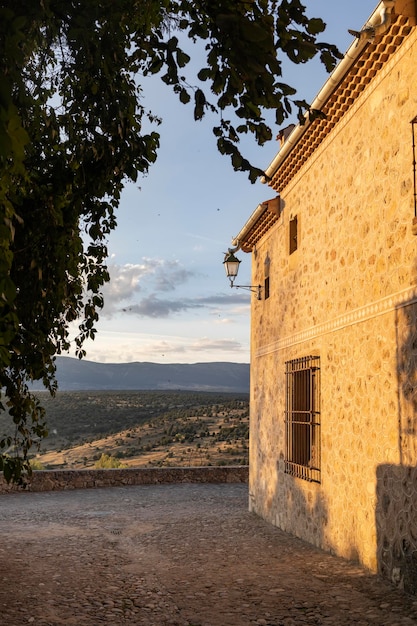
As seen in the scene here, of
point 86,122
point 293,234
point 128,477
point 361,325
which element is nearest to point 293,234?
point 293,234

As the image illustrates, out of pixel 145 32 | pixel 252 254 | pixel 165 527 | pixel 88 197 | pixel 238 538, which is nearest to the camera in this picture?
pixel 145 32

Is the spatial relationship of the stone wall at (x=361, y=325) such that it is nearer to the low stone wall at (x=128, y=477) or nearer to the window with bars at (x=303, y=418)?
the window with bars at (x=303, y=418)

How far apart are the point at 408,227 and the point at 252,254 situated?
6.69m

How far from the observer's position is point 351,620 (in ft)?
17.0

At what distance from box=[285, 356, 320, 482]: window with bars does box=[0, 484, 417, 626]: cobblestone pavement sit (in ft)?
3.47

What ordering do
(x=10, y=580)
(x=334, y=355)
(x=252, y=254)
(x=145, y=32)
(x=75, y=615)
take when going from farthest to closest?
(x=252, y=254)
(x=334, y=355)
(x=10, y=580)
(x=75, y=615)
(x=145, y=32)

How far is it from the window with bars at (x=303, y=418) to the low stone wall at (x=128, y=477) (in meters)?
7.55

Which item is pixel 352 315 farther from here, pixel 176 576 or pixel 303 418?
pixel 176 576

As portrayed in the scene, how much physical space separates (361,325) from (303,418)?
2.44 m

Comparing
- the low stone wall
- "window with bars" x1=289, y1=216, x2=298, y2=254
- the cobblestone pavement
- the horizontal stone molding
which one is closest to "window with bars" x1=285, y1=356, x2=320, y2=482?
the horizontal stone molding

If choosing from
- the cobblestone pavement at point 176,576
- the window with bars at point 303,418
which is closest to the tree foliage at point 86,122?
the cobblestone pavement at point 176,576

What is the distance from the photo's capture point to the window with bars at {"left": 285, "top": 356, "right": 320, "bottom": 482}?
8.52 meters

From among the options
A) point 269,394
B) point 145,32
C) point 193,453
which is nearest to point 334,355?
point 269,394

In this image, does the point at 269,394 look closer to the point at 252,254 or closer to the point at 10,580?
the point at 252,254
